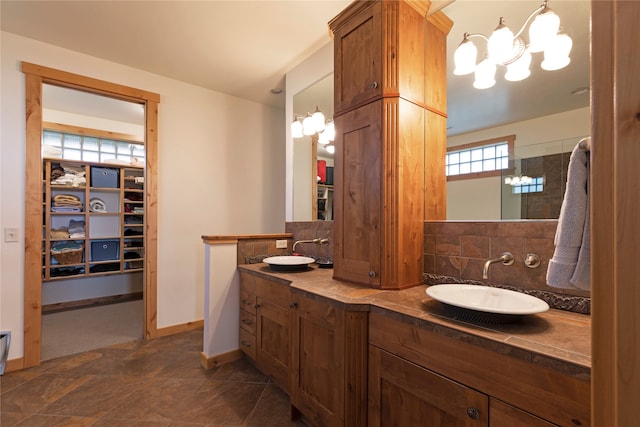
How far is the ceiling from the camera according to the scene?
1.42 m

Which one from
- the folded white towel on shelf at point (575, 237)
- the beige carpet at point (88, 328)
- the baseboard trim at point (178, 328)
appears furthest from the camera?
the baseboard trim at point (178, 328)

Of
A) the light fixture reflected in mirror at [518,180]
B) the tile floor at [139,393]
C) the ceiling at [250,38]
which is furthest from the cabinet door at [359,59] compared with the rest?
the tile floor at [139,393]

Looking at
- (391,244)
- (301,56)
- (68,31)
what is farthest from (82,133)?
(391,244)

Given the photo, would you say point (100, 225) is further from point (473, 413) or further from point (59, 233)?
point (473, 413)

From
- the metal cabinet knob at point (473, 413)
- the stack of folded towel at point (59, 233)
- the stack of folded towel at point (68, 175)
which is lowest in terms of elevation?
the metal cabinet knob at point (473, 413)

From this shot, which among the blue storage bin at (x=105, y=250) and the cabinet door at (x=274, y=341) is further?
the blue storage bin at (x=105, y=250)

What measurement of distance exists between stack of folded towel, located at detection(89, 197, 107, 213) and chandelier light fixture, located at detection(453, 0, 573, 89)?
→ 15.1 feet

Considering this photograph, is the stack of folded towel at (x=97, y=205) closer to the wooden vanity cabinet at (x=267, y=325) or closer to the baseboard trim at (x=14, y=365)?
the baseboard trim at (x=14, y=365)

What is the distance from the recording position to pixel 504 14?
5.07 ft

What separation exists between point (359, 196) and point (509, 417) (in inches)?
44.8

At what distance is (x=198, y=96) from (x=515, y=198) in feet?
10.5

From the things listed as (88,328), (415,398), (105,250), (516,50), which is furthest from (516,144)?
(105,250)

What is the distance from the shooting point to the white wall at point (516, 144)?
1302 millimetres

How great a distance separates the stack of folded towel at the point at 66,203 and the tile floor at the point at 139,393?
2187mm
